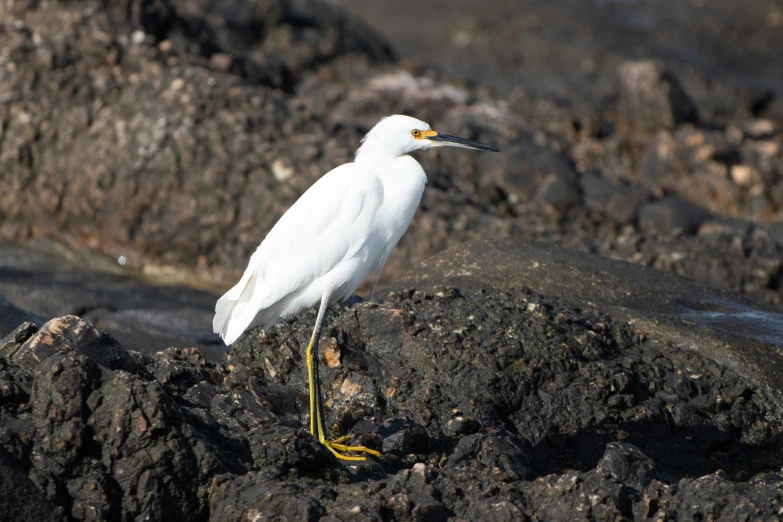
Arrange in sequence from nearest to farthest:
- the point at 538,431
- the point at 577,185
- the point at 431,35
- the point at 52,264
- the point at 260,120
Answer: the point at 538,431 → the point at 52,264 → the point at 260,120 → the point at 577,185 → the point at 431,35

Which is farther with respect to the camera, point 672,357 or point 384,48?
point 384,48

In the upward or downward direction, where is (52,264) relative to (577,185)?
downward

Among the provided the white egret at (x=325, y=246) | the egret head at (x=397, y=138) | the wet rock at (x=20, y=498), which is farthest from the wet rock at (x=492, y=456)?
the egret head at (x=397, y=138)

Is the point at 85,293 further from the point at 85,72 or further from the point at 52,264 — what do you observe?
the point at 85,72

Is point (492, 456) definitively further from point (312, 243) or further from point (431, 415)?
point (312, 243)

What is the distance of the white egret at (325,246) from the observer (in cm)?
544

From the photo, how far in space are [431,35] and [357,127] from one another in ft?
32.5

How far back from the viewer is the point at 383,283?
9711mm

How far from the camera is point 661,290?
21.1ft

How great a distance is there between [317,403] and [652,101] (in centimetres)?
1098

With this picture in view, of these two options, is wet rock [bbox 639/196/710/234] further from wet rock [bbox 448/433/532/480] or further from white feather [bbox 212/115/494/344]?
wet rock [bbox 448/433/532/480]

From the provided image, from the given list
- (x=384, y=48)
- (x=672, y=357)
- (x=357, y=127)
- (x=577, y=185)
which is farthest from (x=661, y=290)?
(x=384, y=48)

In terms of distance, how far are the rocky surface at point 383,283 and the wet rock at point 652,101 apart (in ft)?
0.15

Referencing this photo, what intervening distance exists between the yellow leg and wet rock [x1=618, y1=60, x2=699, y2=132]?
33.6ft
